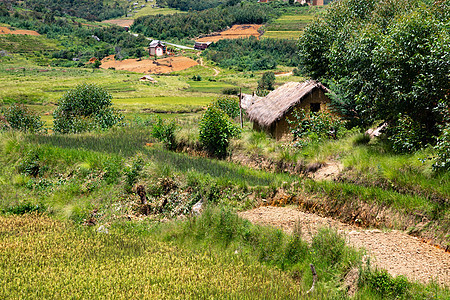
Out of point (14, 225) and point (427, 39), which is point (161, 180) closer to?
point (14, 225)

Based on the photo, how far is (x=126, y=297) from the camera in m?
5.87

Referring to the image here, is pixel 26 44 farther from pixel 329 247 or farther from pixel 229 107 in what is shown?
pixel 329 247

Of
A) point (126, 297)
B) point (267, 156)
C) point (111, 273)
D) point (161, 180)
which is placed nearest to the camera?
point (126, 297)

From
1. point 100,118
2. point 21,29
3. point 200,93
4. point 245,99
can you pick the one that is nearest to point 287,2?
point 21,29

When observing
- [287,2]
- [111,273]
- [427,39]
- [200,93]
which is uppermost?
[287,2]

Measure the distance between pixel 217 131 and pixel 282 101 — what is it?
14.0 ft

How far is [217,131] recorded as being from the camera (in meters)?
16.7

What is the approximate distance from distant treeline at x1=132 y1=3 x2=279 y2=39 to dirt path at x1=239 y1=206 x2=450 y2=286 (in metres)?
133

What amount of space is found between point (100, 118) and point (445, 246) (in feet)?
Result: 71.8

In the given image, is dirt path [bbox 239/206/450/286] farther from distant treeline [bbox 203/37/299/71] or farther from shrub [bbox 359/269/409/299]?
distant treeline [bbox 203/37/299/71]

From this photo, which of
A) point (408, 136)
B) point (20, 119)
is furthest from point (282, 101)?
point (20, 119)

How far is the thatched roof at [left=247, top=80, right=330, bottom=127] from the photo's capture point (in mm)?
18109

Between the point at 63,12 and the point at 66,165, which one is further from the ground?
the point at 63,12

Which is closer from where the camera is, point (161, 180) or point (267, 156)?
point (161, 180)
